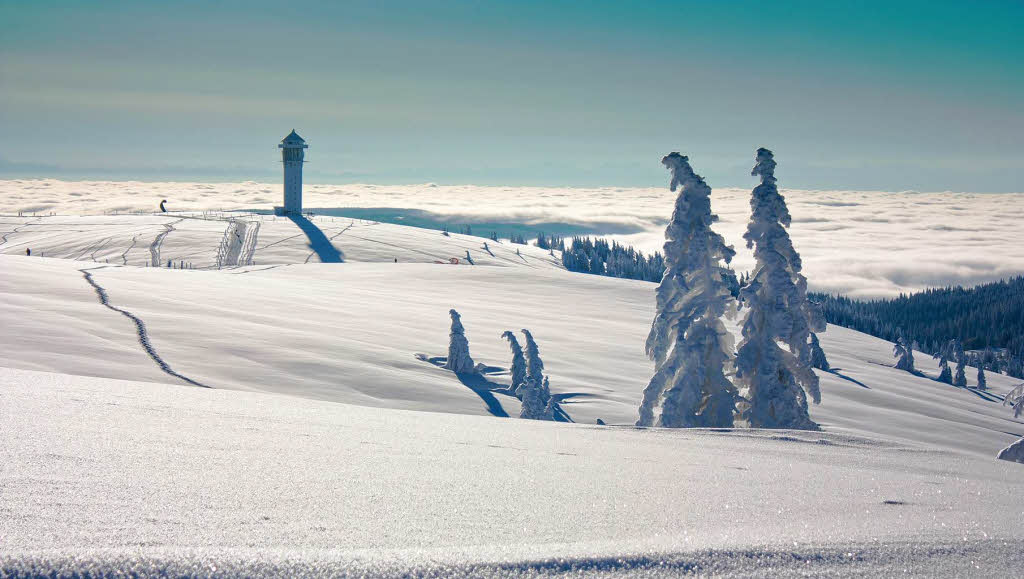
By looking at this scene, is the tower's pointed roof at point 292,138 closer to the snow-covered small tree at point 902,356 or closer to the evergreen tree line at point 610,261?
the evergreen tree line at point 610,261

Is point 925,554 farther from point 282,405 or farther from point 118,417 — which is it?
point 282,405

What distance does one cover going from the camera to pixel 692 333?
20141 mm

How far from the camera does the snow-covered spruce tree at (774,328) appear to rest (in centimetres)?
1992

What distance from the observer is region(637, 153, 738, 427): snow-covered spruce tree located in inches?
776

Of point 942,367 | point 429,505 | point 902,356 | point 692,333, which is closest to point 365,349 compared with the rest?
point 692,333

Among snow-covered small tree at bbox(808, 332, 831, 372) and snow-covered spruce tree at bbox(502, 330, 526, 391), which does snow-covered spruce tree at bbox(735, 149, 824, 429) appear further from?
snow-covered small tree at bbox(808, 332, 831, 372)

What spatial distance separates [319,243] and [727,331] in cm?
7070

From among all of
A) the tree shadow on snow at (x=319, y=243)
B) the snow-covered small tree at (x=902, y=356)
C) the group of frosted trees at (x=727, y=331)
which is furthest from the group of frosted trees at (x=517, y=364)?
the tree shadow on snow at (x=319, y=243)

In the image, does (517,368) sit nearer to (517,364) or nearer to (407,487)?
(517,364)

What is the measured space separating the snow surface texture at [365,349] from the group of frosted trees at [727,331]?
303cm

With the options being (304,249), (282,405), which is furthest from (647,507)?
(304,249)

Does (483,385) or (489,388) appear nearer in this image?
(489,388)

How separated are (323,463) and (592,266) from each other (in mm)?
127494

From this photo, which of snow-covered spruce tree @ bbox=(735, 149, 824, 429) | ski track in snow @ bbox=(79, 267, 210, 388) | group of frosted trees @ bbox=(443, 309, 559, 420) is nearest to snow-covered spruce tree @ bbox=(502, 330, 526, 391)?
group of frosted trees @ bbox=(443, 309, 559, 420)
